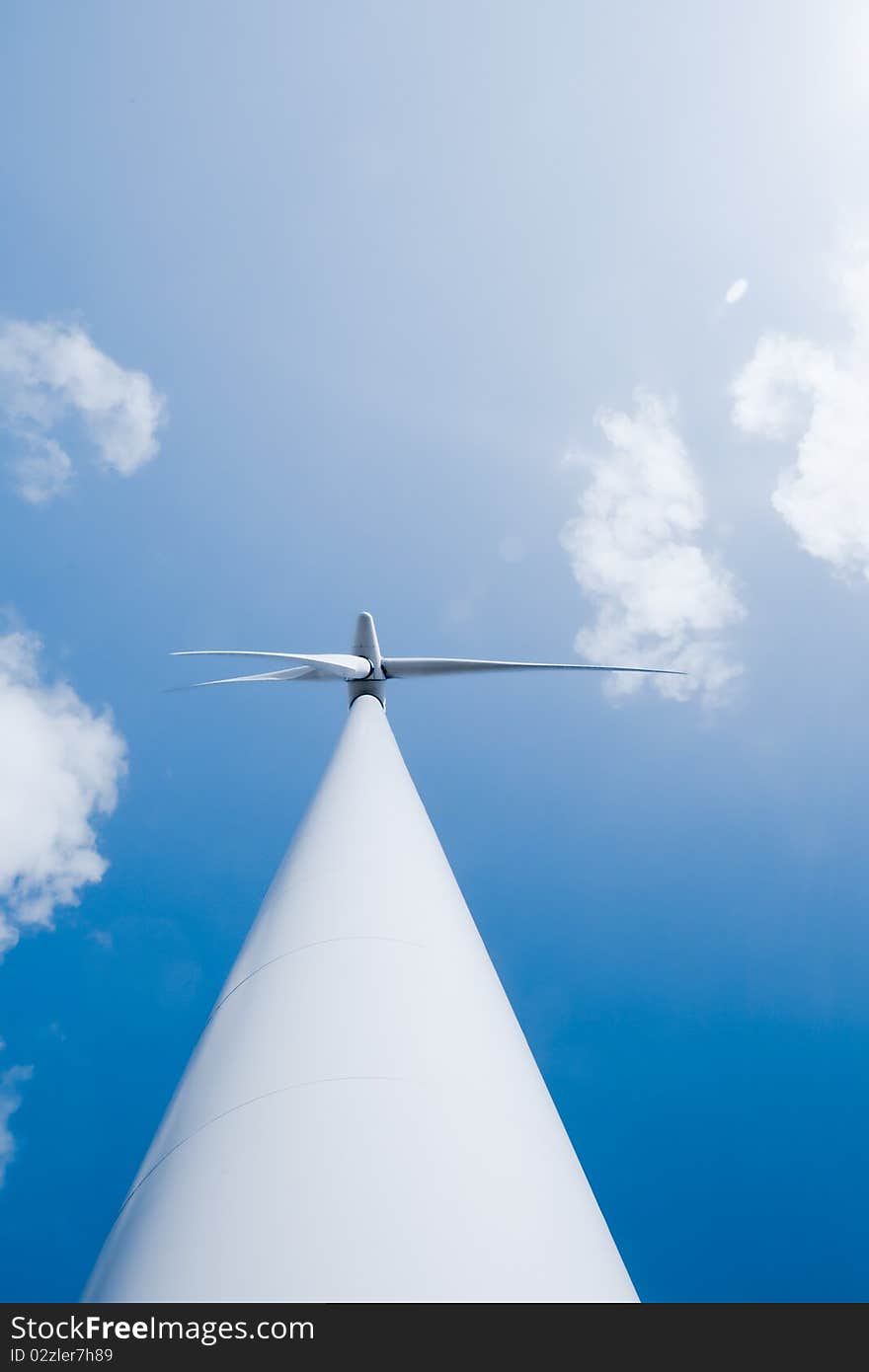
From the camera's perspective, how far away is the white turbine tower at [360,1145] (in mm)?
3922

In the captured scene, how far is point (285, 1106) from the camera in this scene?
4898 mm

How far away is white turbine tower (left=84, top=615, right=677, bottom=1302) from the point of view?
392 centimetres

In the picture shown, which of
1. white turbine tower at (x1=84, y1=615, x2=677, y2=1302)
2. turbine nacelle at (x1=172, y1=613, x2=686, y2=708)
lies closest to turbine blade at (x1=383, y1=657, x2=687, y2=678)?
turbine nacelle at (x1=172, y1=613, x2=686, y2=708)

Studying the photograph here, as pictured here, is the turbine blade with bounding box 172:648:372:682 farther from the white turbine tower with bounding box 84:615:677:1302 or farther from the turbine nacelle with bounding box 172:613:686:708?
the white turbine tower with bounding box 84:615:677:1302

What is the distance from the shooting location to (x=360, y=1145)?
4539 mm

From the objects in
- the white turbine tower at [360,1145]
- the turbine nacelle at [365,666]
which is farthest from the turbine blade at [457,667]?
the white turbine tower at [360,1145]

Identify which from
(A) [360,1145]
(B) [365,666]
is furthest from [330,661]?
(A) [360,1145]

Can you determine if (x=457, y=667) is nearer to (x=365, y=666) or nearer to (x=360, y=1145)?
(x=365, y=666)

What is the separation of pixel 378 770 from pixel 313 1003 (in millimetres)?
7349

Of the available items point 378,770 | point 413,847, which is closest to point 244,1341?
point 413,847

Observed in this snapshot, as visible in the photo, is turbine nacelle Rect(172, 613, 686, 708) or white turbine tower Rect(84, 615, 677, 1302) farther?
turbine nacelle Rect(172, 613, 686, 708)

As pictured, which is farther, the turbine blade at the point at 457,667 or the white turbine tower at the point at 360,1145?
the turbine blade at the point at 457,667

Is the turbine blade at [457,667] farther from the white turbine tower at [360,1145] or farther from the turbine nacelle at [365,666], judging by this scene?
the white turbine tower at [360,1145]

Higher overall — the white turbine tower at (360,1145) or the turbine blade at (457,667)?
the turbine blade at (457,667)
